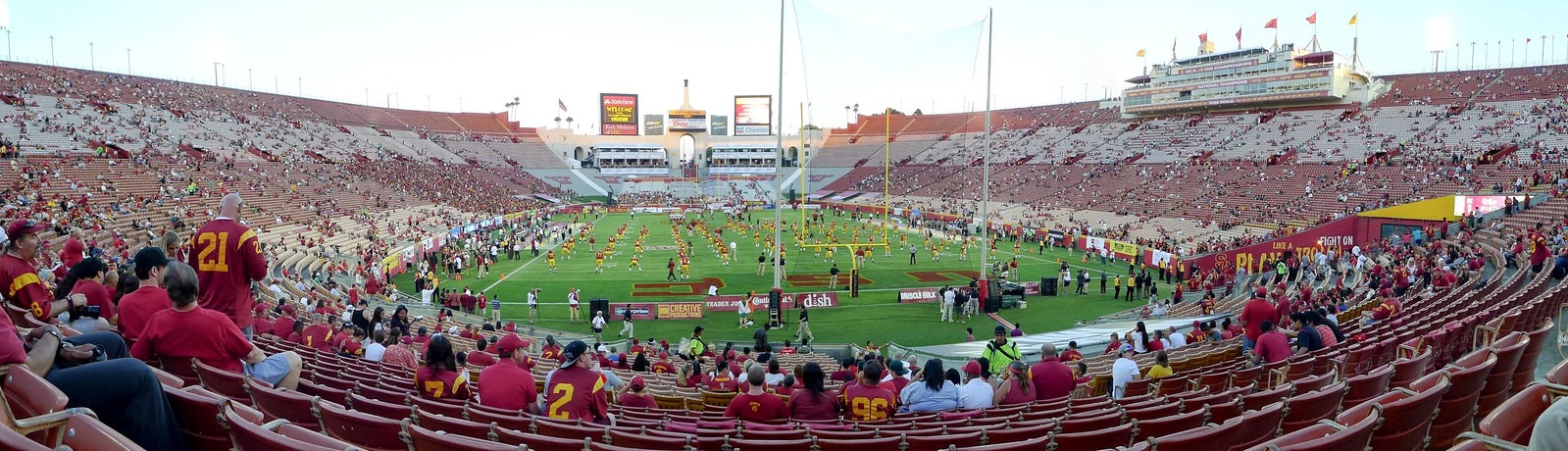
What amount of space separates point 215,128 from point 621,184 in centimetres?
4272

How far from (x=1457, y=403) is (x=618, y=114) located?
104 meters

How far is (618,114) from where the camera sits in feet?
343

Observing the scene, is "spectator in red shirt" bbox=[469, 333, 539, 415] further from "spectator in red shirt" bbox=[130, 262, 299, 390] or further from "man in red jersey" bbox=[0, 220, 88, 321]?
"man in red jersey" bbox=[0, 220, 88, 321]

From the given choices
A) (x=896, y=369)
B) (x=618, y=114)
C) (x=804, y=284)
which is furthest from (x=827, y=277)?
(x=618, y=114)

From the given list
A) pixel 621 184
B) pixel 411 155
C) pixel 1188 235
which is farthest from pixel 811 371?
pixel 621 184

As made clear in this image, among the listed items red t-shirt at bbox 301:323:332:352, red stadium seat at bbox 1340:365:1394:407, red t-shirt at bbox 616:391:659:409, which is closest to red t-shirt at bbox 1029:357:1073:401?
red stadium seat at bbox 1340:365:1394:407

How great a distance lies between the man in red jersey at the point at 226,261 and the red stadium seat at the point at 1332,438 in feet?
21.2

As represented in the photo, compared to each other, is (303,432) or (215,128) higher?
(215,128)

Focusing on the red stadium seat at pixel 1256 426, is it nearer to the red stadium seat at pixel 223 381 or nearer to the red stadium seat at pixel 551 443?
the red stadium seat at pixel 551 443

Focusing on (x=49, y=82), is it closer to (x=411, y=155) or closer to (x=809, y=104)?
(x=411, y=155)

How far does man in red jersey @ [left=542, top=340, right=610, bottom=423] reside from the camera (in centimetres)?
563

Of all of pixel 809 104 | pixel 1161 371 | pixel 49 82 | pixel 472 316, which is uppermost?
pixel 49 82

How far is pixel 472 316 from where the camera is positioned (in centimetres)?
2222

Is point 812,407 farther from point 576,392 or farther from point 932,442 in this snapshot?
point 576,392
